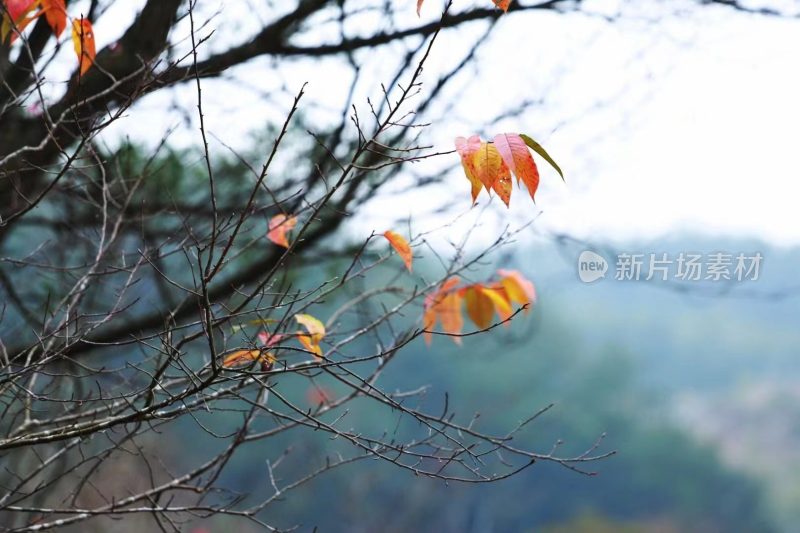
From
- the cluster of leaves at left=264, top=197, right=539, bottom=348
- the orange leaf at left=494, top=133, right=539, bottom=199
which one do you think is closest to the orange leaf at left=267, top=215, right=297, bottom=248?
the cluster of leaves at left=264, top=197, right=539, bottom=348

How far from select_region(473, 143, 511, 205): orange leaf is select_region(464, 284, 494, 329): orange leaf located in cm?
40

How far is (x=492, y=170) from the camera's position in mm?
667

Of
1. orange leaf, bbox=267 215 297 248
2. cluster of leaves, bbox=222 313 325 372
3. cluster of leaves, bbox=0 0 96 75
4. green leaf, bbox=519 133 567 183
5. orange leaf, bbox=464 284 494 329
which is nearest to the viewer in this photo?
green leaf, bbox=519 133 567 183

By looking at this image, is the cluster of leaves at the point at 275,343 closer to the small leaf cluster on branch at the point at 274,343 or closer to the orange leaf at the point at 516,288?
the small leaf cluster on branch at the point at 274,343

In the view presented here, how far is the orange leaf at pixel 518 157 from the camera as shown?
650mm

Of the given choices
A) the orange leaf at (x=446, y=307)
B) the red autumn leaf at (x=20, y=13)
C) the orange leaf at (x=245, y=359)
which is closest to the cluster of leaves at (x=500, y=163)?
the orange leaf at (x=245, y=359)

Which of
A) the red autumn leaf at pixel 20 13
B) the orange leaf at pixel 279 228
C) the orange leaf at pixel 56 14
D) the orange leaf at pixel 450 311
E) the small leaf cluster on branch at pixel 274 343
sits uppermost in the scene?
the orange leaf at pixel 56 14

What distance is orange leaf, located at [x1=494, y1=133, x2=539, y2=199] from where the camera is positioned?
0.65 metres

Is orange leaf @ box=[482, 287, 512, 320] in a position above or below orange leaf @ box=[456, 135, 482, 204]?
below

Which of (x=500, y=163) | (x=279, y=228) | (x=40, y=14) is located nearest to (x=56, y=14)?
(x=40, y=14)

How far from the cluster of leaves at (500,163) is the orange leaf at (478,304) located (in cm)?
40

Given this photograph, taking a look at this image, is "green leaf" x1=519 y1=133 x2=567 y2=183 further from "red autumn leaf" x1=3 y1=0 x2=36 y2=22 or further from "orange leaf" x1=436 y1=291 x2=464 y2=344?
"red autumn leaf" x1=3 y1=0 x2=36 y2=22

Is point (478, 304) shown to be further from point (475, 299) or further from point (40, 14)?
point (40, 14)

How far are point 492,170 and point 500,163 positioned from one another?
0.01 meters
